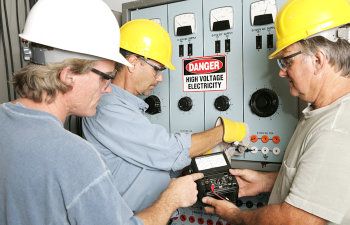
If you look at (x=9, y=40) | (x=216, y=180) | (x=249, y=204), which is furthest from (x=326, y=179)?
(x=9, y=40)

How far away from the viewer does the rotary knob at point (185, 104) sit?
6.12 feet

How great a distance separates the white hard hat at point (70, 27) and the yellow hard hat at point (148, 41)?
521 millimetres

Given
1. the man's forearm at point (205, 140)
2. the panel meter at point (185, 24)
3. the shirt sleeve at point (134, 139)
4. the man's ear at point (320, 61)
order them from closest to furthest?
the man's ear at point (320, 61) → the shirt sleeve at point (134, 139) → the man's forearm at point (205, 140) → the panel meter at point (185, 24)

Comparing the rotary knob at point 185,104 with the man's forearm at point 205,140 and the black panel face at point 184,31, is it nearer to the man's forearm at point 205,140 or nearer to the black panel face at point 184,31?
the man's forearm at point 205,140

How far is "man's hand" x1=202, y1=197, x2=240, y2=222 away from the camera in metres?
1.37

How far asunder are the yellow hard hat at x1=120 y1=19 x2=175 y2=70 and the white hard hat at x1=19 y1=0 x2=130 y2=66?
52 cm

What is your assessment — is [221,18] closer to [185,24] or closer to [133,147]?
[185,24]

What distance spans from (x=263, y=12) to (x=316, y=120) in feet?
2.16

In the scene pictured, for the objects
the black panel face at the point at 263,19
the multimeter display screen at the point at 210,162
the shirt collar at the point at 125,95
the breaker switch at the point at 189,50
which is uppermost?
the black panel face at the point at 263,19

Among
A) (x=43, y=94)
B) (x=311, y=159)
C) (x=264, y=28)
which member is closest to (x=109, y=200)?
(x=43, y=94)

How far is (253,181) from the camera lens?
1604mm

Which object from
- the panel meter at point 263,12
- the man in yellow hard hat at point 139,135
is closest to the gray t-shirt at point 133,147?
the man in yellow hard hat at point 139,135

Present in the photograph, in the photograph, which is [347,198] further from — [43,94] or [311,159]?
[43,94]

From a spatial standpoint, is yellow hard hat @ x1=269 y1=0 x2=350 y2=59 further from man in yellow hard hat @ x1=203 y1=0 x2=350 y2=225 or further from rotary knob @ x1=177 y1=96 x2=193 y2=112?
rotary knob @ x1=177 y1=96 x2=193 y2=112
